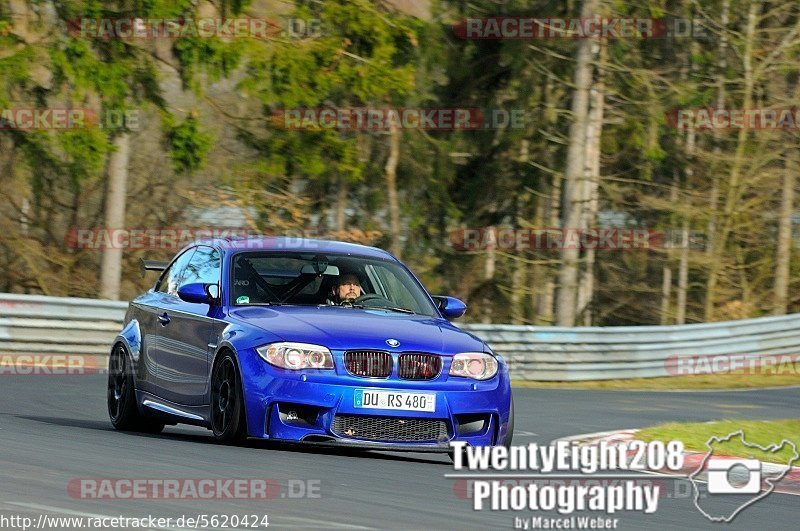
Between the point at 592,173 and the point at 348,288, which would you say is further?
the point at 592,173

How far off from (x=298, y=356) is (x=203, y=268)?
2017 mm

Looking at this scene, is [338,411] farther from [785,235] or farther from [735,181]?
[785,235]

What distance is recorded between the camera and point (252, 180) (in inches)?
1233

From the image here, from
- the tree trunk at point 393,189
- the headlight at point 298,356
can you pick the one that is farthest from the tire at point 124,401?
the tree trunk at point 393,189

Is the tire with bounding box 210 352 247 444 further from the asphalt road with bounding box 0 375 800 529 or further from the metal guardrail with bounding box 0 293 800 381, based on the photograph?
the metal guardrail with bounding box 0 293 800 381

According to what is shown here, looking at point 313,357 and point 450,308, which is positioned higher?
point 450,308

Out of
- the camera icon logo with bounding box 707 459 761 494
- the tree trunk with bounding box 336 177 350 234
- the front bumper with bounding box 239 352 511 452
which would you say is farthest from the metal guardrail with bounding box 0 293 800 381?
the tree trunk with bounding box 336 177 350 234

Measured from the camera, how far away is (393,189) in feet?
119

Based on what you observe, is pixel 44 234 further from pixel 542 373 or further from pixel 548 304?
pixel 548 304

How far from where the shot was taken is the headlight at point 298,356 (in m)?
9.74

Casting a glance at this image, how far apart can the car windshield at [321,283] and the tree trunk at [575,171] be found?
18.0m

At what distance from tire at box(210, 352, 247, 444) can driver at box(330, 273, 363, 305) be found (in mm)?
1043

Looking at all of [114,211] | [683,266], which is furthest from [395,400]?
[683,266]

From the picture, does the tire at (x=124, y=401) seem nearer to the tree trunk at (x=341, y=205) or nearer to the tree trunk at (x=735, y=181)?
the tree trunk at (x=341, y=205)
